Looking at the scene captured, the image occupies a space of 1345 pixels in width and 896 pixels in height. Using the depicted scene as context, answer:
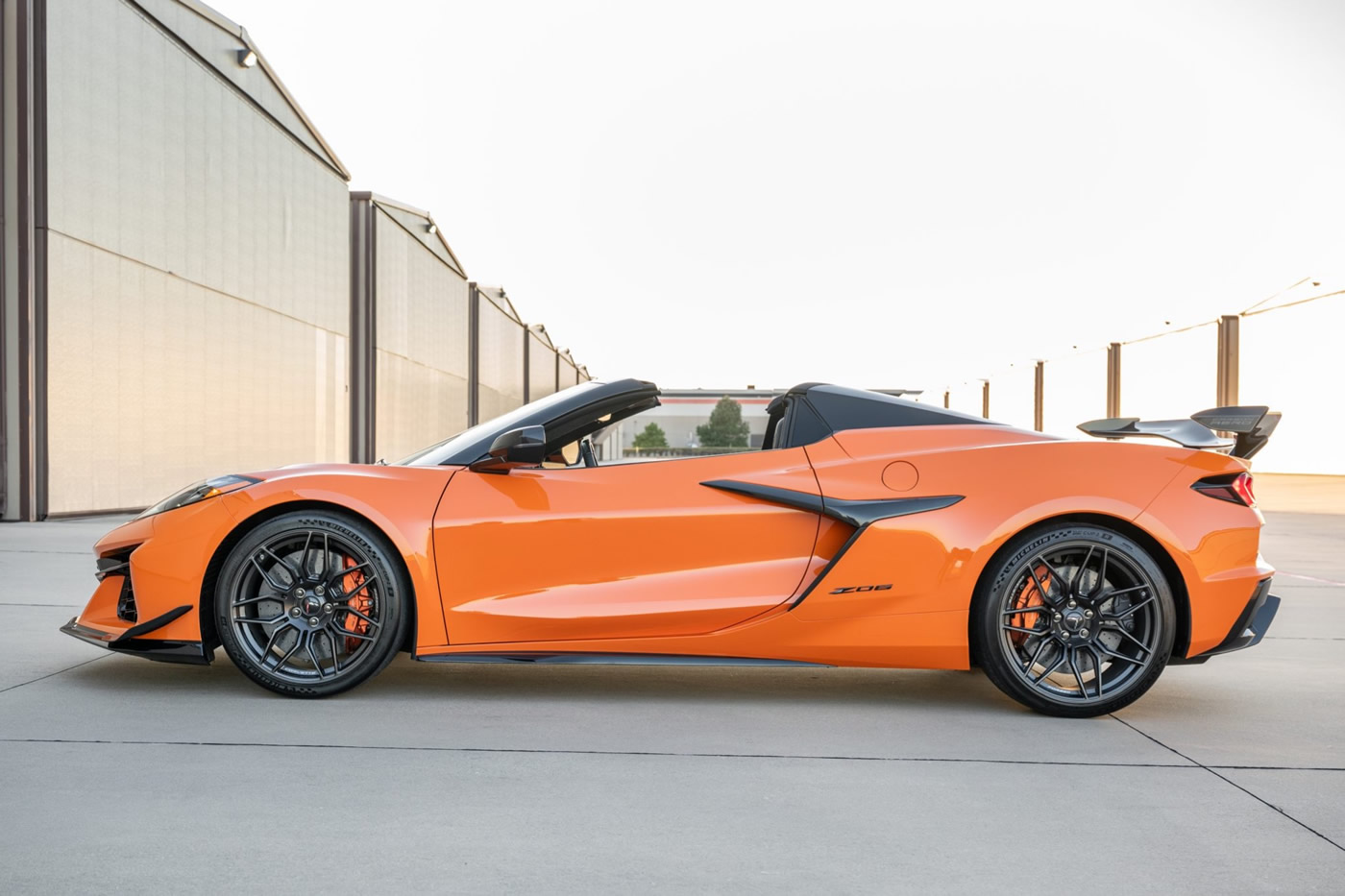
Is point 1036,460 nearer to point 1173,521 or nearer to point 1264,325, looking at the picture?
point 1173,521

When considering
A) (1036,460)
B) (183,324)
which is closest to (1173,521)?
(1036,460)

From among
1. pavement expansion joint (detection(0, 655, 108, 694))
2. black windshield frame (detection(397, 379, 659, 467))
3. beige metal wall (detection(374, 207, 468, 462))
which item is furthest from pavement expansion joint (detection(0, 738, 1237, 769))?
beige metal wall (detection(374, 207, 468, 462))

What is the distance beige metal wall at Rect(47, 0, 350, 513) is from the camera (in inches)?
504

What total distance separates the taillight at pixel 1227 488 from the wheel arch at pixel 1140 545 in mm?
265

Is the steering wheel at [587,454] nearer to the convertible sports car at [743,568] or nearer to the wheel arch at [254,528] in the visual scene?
the convertible sports car at [743,568]

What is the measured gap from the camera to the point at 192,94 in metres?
15.8

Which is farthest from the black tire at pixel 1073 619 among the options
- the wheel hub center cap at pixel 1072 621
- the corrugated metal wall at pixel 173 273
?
the corrugated metal wall at pixel 173 273

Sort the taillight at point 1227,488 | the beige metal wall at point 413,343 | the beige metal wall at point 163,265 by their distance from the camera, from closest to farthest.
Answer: the taillight at point 1227,488
the beige metal wall at point 163,265
the beige metal wall at point 413,343

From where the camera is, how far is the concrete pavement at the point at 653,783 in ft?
7.58

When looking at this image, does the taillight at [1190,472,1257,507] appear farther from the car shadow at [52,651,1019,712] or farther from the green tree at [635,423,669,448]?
the green tree at [635,423,669,448]

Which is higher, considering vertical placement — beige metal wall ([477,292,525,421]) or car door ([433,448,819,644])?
beige metal wall ([477,292,525,421])

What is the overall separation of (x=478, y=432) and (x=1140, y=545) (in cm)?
240

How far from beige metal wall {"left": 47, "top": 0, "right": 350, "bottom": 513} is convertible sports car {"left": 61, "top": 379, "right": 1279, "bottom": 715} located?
10.3 m

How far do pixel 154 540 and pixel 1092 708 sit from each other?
330 centimetres
